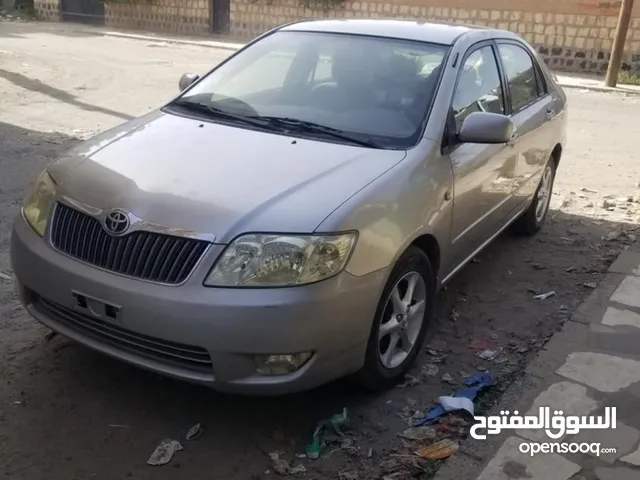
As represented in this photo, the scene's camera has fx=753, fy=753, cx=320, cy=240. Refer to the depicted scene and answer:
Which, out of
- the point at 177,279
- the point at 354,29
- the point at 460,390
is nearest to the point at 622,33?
the point at 354,29

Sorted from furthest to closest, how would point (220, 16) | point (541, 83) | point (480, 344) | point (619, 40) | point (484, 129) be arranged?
point (220, 16), point (619, 40), point (541, 83), point (480, 344), point (484, 129)

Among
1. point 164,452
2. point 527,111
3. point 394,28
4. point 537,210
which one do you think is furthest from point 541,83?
point 164,452

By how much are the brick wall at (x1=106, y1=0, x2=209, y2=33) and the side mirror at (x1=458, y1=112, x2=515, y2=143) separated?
2138 cm

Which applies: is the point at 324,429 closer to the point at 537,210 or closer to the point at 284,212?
the point at 284,212

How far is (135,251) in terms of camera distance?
3.15 metres

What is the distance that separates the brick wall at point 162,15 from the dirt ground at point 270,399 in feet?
56.5

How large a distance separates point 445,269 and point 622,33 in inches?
496

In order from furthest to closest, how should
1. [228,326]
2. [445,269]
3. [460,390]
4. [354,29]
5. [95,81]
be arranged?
1. [95,81]
2. [354,29]
3. [445,269]
4. [460,390]
5. [228,326]

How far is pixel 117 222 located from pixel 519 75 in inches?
134

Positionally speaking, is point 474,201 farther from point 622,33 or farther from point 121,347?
point 622,33

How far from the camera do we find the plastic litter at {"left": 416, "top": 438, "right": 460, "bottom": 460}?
3.29 metres

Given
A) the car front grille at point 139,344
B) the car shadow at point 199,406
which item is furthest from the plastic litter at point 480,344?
the car front grille at point 139,344

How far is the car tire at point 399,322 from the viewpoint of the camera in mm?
3508

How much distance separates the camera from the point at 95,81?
43.4 ft
